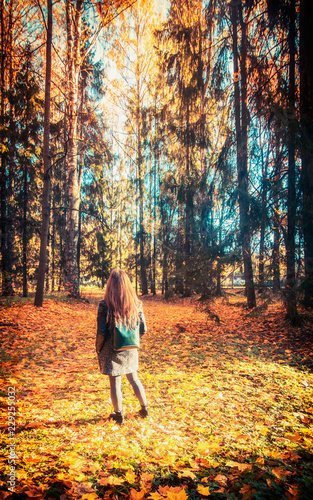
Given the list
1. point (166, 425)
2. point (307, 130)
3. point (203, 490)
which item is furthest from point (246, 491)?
point (307, 130)

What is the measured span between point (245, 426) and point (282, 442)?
1.32 ft

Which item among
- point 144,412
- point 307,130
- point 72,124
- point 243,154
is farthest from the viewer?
point 72,124

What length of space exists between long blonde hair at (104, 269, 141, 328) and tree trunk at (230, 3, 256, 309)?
4.74 m

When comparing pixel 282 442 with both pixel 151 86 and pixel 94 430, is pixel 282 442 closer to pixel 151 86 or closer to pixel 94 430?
pixel 94 430

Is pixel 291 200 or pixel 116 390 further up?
pixel 291 200

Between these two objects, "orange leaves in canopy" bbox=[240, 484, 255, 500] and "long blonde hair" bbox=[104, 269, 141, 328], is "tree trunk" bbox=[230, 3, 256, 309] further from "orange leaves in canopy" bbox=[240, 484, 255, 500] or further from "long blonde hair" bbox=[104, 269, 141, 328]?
"orange leaves in canopy" bbox=[240, 484, 255, 500]

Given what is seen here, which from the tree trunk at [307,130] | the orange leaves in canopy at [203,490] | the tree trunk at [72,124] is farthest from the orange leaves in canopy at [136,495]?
the tree trunk at [72,124]

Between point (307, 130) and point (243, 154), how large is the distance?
1.88m

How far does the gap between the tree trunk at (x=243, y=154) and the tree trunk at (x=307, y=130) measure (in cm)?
139

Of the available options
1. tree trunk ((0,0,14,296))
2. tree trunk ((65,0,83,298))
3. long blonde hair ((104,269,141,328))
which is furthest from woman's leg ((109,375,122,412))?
tree trunk ((0,0,14,296))

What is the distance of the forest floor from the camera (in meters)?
1.98

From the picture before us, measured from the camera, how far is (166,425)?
115 inches

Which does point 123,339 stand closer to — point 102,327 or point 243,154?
point 102,327

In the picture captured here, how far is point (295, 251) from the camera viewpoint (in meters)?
6.28
